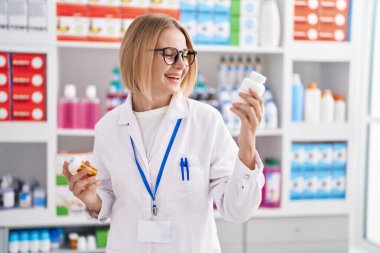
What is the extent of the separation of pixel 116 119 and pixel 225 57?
6.45 feet

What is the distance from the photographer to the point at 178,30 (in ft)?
5.73

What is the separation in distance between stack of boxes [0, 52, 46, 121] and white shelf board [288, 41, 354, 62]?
1.64 meters

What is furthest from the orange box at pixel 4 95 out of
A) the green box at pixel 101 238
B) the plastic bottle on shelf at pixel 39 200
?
the green box at pixel 101 238

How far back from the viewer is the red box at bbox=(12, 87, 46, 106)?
3211mm

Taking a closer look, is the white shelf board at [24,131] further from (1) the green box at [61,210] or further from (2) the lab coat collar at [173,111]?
(2) the lab coat collar at [173,111]

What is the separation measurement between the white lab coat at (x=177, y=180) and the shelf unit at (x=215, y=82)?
5.03 feet

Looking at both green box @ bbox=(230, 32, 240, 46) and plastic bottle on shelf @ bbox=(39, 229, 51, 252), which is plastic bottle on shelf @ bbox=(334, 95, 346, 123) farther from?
plastic bottle on shelf @ bbox=(39, 229, 51, 252)

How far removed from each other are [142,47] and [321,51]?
2.12 metres

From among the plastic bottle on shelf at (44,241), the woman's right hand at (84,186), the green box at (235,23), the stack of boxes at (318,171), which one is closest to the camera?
the woman's right hand at (84,186)

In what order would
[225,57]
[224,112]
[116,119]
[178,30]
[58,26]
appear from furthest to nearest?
[225,57], [224,112], [58,26], [116,119], [178,30]

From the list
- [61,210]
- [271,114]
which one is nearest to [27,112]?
[61,210]

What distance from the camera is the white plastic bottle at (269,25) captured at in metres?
3.44

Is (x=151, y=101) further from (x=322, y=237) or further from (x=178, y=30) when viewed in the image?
(x=322, y=237)

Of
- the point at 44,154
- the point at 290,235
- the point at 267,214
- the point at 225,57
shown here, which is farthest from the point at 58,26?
the point at 290,235
